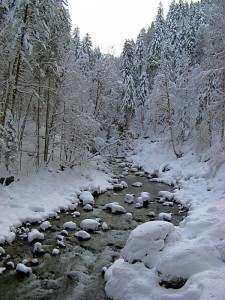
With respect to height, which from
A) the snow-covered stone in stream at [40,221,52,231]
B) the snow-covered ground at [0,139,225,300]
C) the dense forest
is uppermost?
the dense forest

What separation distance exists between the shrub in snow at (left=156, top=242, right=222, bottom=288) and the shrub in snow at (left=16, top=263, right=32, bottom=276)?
3.25 meters

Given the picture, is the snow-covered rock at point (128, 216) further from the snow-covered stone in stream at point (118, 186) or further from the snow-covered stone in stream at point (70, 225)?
the snow-covered stone in stream at point (118, 186)

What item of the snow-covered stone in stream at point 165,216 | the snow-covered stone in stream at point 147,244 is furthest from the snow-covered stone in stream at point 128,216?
the snow-covered stone in stream at point 147,244

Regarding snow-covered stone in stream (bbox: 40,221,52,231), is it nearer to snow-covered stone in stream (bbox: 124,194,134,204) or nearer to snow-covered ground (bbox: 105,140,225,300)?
snow-covered ground (bbox: 105,140,225,300)

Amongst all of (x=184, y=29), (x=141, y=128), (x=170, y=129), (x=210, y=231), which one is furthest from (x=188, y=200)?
(x=184, y=29)

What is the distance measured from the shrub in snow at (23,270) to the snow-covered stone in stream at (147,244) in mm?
2427

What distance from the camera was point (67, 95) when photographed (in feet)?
58.9

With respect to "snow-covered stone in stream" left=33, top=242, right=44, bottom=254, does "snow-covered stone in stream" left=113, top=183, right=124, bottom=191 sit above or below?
above

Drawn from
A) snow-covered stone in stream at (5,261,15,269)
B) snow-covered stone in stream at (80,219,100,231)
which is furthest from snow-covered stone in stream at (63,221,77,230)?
snow-covered stone in stream at (5,261,15,269)

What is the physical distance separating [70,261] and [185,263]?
138 inches

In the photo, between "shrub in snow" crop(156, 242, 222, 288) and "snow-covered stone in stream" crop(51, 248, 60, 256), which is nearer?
"shrub in snow" crop(156, 242, 222, 288)

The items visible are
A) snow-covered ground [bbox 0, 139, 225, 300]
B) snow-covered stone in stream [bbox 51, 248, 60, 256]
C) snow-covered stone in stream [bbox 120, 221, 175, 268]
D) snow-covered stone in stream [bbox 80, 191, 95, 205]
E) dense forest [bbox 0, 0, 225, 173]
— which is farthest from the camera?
snow-covered stone in stream [bbox 80, 191, 95, 205]

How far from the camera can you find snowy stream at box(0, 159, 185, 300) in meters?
6.66

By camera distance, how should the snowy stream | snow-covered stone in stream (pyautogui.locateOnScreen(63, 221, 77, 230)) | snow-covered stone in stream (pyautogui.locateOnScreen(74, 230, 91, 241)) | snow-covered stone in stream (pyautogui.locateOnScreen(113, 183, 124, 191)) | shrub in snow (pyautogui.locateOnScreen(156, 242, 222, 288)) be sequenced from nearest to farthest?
shrub in snow (pyautogui.locateOnScreen(156, 242, 222, 288)) < the snowy stream < snow-covered stone in stream (pyautogui.locateOnScreen(74, 230, 91, 241)) < snow-covered stone in stream (pyautogui.locateOnScreen(63, 221, 77, 230)) < snow-covered stone in stream (pyautogui.locateOnScreen(113, 183, 124, 191))
